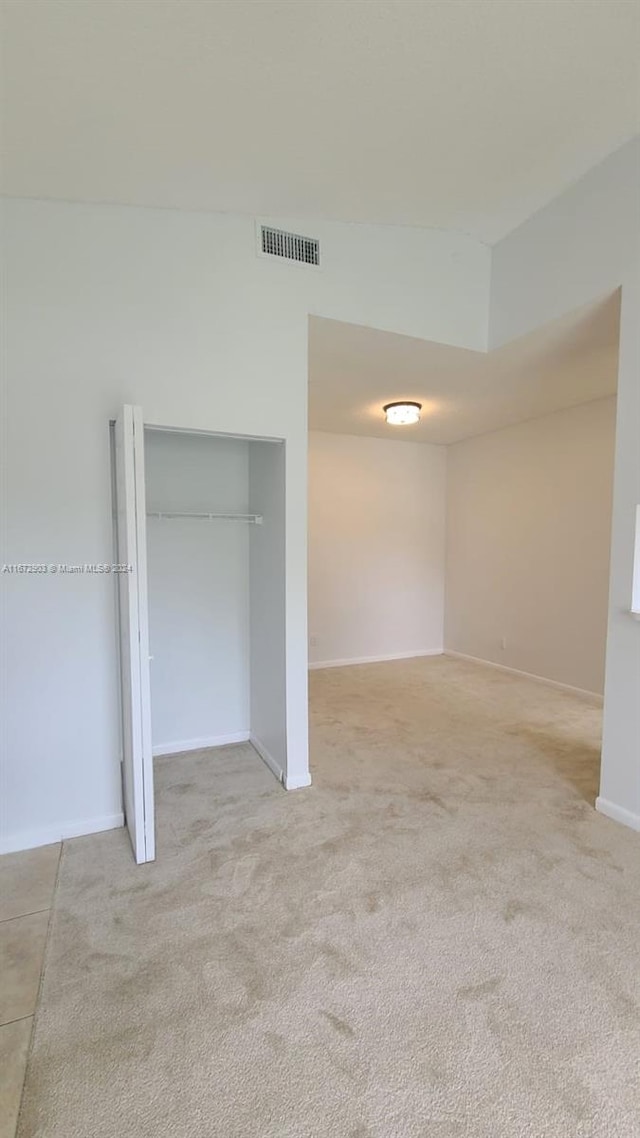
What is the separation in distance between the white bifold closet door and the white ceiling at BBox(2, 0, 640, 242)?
108 cm

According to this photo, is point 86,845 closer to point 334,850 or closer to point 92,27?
point 334,850

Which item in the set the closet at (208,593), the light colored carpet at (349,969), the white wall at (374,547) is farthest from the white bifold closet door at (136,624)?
the white wall at (374,547)

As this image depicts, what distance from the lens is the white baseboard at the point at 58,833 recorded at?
2301 mm

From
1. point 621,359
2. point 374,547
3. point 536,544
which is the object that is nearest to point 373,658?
point 374,547

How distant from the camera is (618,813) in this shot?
8.26 feet

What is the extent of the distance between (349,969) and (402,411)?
3.99m

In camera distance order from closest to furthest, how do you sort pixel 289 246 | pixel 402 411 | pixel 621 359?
pixel 621 359 → pixel 289 246 → pixel 402 411

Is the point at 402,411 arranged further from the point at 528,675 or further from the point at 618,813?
the point at 618,813

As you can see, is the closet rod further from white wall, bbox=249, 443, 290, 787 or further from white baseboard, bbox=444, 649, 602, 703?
white baseboard, bbox=444, 649, 602, 703

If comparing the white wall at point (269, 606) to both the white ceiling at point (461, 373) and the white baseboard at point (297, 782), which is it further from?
the white ceiling at point (461, 373)

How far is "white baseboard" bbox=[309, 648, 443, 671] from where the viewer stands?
5688mm

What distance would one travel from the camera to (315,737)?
3.62 m

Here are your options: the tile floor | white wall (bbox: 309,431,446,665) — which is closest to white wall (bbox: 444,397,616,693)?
white wall (bbox: 309,431,446,665)

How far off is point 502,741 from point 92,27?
413 cm
